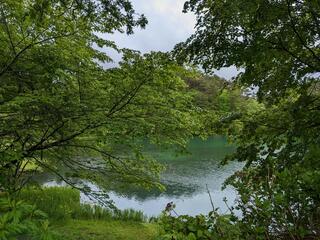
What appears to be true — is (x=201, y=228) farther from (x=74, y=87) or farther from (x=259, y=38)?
(x=74, y=87)

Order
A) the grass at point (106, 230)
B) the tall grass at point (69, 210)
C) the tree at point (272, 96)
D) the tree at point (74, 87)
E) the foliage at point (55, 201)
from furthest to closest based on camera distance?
the tall grass at point (69, 210)
the foliage at point (55, 201)
the grass at point (106, 230)
the tree at point (74, 87)
the tree at point (272, 96)

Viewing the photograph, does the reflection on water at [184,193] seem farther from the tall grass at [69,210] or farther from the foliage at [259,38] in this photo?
the foliage at [259,38]

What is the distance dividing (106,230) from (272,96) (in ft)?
15.5

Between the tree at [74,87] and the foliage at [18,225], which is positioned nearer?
the foliage at [18,225]

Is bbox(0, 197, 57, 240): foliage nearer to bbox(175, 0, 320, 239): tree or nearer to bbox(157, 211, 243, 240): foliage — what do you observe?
bbox(157, 211, 243, 240): foliage

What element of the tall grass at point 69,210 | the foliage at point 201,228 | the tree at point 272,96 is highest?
the tall grass at point 69,210

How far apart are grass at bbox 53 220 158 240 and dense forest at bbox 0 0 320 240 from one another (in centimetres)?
141

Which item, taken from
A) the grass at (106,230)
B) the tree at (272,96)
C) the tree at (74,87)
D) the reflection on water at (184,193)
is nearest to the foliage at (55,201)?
the grass at (106,230)

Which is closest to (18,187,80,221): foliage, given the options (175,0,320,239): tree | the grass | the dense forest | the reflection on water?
the grass

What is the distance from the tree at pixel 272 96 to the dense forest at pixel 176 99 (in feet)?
0.04

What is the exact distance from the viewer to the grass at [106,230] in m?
7.02

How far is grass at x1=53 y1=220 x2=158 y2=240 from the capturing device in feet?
23.0

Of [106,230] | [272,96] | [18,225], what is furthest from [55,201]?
[18,225]

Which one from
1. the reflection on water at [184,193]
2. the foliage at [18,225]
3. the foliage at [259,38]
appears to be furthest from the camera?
the reflection on water at [184,193]
